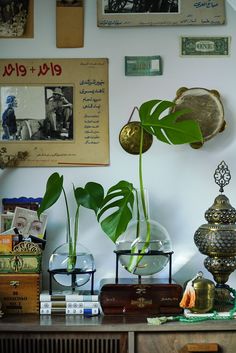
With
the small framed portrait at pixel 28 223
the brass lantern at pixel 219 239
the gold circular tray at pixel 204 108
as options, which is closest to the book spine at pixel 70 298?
the small framed portrait at pixel 28 223

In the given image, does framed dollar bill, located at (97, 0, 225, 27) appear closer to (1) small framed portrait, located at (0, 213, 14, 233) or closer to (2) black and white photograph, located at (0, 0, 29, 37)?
(2) black and white photograph, located at (0, 0, 29, 37)

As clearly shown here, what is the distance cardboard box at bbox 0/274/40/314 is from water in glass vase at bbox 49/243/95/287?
0.10 meters

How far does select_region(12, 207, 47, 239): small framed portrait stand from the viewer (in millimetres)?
2096

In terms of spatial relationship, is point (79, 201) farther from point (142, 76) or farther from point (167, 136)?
point (142, 76)

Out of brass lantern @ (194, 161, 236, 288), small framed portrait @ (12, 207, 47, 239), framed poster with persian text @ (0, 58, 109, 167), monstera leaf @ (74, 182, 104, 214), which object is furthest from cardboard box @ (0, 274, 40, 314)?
brass lantern @ (194, 161, 236, 288)

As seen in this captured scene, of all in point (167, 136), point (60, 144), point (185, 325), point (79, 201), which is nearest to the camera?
point (185, 325)

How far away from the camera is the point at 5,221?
→ 2.12 m

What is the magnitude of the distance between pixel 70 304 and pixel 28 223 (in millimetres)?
351

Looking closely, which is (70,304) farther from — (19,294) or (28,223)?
(28,223)

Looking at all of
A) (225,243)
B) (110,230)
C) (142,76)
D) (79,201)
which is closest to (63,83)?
(142,76)

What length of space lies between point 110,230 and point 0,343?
19.1 inches

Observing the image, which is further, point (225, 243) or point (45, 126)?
point (45, 126)

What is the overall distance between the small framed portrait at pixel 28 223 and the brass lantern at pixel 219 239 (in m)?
0.55

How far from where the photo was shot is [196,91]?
7.01 ft
